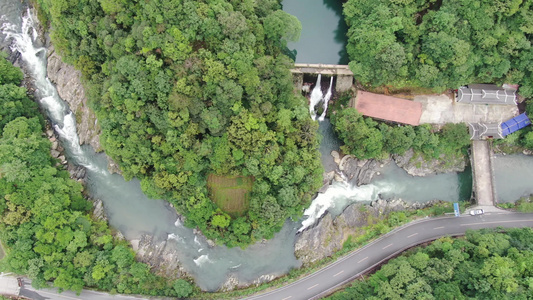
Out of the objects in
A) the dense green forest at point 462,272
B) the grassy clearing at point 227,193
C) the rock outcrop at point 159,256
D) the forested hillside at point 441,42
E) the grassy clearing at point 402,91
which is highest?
the forested hillside at point 441,42

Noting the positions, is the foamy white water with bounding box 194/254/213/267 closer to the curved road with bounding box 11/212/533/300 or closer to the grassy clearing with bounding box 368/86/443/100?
the curved road with bounding box 11/212/533/300

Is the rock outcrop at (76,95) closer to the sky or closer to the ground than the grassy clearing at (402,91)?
closer to the ground

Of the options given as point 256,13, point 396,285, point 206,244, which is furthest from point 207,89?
point 396,285

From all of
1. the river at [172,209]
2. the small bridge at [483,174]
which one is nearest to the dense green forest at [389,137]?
the small bridge at [483,174]

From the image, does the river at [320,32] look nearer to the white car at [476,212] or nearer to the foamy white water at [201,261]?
the white car at [476,212]

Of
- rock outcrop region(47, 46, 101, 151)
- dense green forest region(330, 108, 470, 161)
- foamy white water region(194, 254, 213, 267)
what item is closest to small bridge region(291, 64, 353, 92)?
dense green forest region(330, 108, 470, 161)

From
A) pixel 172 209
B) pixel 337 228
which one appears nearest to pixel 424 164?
pixel 337 228

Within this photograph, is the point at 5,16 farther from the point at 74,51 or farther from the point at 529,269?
the point at 529,269
